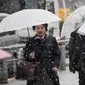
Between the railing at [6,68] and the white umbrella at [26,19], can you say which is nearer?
the white umbrella at [26,19]

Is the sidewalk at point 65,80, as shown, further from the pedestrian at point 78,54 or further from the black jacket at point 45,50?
the black jacket at point 45,50

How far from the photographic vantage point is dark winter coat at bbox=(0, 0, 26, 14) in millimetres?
18000

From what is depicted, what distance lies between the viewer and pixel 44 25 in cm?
672

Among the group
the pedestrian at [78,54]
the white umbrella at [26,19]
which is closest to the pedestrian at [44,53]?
the white umbrella at [26,19]

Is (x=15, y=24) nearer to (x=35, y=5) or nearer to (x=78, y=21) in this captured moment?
(x=78, y=21)

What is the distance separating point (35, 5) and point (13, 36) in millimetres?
Answer: 5128

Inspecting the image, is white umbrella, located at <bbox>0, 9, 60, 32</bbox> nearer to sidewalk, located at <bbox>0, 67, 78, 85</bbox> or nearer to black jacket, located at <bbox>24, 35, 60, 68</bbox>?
black jacket, located at <bbox>24, 35, 60, 68</bbox>

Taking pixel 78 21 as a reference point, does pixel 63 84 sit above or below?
below

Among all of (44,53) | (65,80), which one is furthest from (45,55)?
(65,80)

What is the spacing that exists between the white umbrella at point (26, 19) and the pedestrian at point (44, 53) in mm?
142

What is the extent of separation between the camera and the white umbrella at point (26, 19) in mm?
6783

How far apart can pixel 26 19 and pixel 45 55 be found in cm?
70

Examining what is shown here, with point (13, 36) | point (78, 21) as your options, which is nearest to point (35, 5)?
point (13, 36)

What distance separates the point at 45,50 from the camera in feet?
21.8
